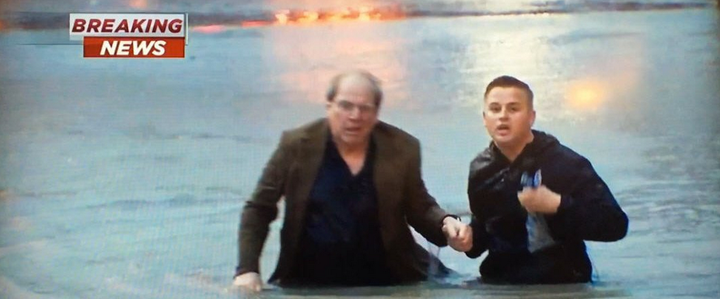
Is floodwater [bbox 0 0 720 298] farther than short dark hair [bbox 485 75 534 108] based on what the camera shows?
No

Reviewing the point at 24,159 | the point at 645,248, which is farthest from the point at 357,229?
the point at 24,159

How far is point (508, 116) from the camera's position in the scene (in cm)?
241

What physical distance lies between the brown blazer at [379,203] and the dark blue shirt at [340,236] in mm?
19

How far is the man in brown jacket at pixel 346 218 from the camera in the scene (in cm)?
231

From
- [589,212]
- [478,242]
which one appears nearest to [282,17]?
[478,242]

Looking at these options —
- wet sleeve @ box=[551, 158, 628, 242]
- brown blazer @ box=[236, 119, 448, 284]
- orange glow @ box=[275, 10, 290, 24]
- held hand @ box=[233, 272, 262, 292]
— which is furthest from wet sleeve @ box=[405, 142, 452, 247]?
orange glow @ box=[275, 10, 290, 24]

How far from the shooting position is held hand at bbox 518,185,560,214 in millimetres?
2342

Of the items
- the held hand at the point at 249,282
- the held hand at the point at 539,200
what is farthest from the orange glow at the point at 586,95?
the held hand at the point at 249,282

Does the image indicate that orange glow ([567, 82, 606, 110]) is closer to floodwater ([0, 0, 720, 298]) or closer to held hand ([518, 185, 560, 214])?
floodwater ([0, 0, 720, 298])

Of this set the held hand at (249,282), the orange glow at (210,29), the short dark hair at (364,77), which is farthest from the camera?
the orange glow at (210,29)

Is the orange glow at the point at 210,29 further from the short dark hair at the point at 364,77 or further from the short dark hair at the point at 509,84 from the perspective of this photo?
the short dark hair at the point at 509,84

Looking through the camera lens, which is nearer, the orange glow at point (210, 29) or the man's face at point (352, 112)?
the man's face at point (352, 112)

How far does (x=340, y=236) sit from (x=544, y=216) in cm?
52

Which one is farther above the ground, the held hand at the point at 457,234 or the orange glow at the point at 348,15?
the orange glow at the point at 348,15
